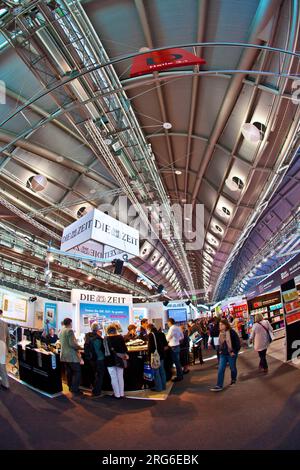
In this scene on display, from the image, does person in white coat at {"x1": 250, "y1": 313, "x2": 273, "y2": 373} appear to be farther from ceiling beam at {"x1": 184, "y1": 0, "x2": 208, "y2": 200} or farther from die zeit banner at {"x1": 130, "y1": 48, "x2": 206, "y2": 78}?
die zeit banner at {"x1": 130, "y1": 48, "x2": 206, "y2": 78}

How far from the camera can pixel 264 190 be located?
7.52 m

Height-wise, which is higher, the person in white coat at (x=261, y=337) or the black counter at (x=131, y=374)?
the person in white coat at (x=261, y=337)

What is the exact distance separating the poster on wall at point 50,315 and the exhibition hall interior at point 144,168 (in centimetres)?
117

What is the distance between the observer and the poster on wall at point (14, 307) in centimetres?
1103

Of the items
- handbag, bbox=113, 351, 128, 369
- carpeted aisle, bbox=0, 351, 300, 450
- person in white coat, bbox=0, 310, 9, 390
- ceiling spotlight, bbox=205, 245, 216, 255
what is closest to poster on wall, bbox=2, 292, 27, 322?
person in white coat, bbox=0, 310, 9, 390

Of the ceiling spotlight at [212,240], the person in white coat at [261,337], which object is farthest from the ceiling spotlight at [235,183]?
the ceiling spotlight at [212,240]

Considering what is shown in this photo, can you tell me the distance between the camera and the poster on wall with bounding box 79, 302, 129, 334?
10016 millimetres

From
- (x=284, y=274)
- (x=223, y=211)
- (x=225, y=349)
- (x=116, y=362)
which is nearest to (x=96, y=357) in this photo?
(x=116, y=362)

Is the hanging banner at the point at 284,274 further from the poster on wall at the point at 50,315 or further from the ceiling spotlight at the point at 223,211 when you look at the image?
the poster on wall at the point at 50,315

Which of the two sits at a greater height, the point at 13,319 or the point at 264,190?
the point at 264,190

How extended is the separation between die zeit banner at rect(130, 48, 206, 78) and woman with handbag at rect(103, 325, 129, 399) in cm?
411
